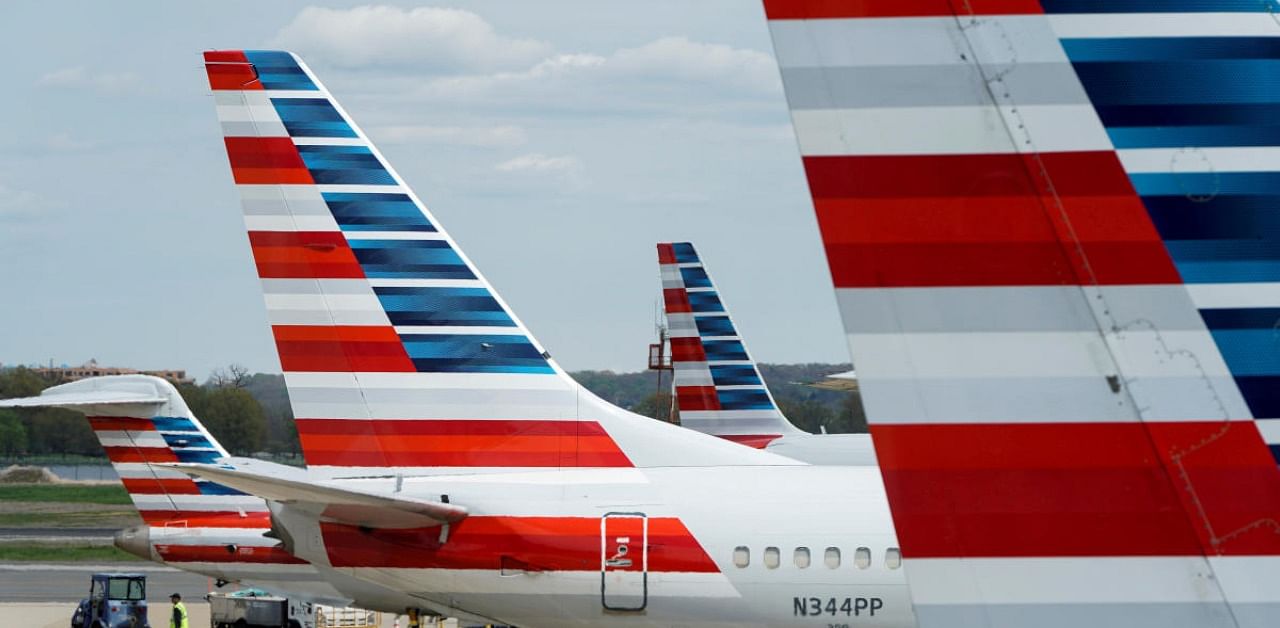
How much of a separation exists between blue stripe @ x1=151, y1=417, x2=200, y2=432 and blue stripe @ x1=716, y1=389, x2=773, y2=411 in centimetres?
1053

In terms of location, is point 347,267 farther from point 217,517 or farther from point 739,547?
point 217,517

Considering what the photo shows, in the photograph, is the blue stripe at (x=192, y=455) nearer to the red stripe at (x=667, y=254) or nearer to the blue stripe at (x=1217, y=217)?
the red stripe at (x=667, y=254)

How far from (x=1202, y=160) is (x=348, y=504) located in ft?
31.7

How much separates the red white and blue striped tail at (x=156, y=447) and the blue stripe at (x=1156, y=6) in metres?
23.1

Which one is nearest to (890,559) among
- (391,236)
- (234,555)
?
(391,236)

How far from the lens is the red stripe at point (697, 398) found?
3188cm

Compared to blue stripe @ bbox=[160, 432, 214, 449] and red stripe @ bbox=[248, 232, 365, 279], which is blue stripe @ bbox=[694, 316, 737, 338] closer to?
blue stripe @ bbox=[160, 432, 214, 449]

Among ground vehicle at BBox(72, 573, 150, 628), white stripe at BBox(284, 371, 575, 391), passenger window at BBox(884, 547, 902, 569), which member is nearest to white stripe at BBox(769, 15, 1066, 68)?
passenger window at BBox(884, 547, 902, 569)

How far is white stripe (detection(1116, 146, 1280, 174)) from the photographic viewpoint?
381cm

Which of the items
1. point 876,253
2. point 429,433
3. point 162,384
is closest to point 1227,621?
point 876,253

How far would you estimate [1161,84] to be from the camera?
3.84 m

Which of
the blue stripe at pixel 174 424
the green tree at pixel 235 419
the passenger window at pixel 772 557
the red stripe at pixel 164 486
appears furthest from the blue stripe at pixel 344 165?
the green tree at pixel 235 419

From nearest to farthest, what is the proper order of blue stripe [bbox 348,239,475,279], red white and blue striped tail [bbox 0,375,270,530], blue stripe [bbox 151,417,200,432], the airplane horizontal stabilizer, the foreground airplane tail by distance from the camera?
1. the airplane horizontal stabilizer
2. blue stripe [bbox 348,239,475,279]
3. red white and blue striped tail [bbox 0,375,270,530]
4. blue stripe [bbox 151,417,200,432]
5. the foreground airplane tail

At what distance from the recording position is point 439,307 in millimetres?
14227
